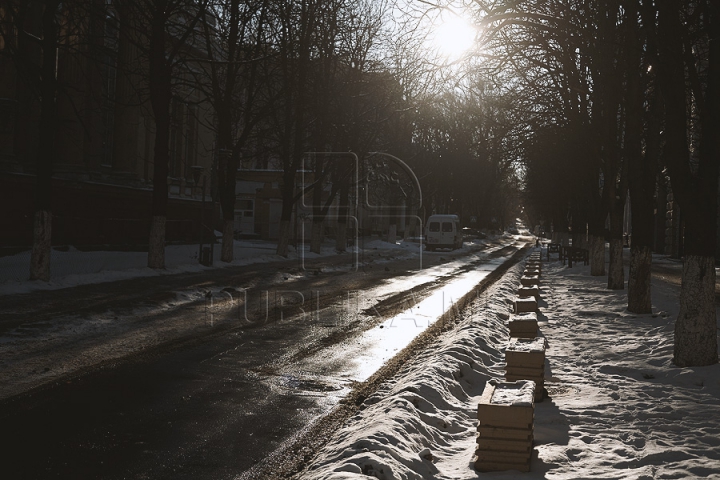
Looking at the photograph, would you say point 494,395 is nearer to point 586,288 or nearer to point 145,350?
point 145,350

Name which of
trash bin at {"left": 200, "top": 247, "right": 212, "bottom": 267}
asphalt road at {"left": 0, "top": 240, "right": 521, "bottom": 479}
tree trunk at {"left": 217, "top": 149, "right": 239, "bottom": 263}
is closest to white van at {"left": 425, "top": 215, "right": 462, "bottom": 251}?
tree trunk at {"left": 217, "top": 149, "right": 239, "bottom": 263}

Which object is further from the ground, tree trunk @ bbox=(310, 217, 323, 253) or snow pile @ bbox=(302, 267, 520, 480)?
tree trunk @ bbox=(310, 217, 323, 253)

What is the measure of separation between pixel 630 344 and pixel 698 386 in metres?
2.89

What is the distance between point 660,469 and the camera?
5359 millimetres

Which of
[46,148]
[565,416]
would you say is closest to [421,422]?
[565,416]

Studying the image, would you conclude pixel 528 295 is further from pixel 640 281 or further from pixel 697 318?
pixel 697 318

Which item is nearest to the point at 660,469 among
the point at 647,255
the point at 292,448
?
the point at 292,448

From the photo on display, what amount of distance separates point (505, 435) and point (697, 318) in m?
4.93

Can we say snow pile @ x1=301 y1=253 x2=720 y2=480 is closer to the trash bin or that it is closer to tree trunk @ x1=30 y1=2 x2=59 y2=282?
tree trunk @ x1=30 y1=2 x2=59 y2=282

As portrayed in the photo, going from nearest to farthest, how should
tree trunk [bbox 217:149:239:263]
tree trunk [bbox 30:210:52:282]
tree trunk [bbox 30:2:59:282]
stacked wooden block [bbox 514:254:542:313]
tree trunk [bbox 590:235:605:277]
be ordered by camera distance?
stacked wooden block [bbox 514:254:542:313], tree trunk [bbox 30:210:52:282], tree trunk [bbox 30:2:59:282], tree trunk [bbox 590:235:605:277], tree trunk [bbox 217:149:239:263]

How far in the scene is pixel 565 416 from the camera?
23.0 feet

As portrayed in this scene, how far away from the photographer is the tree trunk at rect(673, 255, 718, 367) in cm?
909

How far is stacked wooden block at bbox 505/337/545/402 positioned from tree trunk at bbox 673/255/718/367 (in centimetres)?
263

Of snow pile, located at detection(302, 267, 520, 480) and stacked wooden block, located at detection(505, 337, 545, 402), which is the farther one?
stacked wooden block, located at detection(505, 337, 545, 402)
